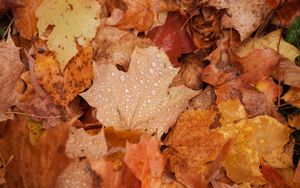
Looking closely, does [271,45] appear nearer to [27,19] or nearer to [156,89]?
[156,89]

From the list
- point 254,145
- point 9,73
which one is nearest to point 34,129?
point 9,73

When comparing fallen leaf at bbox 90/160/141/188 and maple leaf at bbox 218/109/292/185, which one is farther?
maple leaf at bbox 218/109/292/185

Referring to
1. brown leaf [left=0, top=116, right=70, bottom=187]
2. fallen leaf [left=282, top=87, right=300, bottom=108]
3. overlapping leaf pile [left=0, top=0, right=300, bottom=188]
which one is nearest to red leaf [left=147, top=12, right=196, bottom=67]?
overlapping leaf pile [left=0, top=0, right=300, bottom=188]

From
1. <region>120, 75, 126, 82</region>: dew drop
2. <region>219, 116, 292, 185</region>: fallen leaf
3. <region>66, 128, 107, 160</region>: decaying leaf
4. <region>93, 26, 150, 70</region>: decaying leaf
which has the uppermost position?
<region>93, 26, 150, 70</region>: decaying leaf

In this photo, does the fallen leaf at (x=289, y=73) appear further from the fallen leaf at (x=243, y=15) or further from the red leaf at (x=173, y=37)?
the red leaf at (x=173, y=37)

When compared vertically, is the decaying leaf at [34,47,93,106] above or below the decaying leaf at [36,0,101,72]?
below

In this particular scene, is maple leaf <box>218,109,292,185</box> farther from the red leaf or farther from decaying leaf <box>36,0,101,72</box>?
decaying leaf <box>36,0,101,72</box>

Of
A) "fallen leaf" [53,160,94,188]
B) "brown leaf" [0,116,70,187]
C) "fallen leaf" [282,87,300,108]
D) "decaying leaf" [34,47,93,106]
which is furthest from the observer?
"fallen leaf" [282,87,300,108]

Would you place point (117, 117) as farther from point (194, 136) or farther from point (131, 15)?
point (131, 15)
